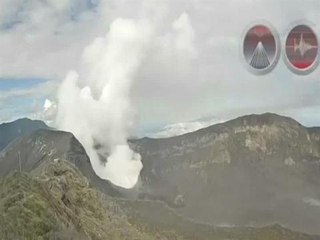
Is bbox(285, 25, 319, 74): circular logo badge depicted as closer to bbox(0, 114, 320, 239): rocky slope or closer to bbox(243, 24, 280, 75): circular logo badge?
bbox(243, 24, 280, 75): circular logo badge

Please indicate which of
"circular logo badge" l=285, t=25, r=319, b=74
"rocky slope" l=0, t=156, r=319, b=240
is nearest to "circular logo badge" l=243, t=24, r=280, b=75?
"circular logo badge" l=285, t=25, r=319, b=74

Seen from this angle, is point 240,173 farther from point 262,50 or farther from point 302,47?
point 262,50

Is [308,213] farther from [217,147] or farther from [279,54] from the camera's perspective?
[279,54]

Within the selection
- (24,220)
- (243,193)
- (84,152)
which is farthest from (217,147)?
(24,220)

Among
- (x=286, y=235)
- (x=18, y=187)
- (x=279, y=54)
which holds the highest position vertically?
(x=279, y=54)

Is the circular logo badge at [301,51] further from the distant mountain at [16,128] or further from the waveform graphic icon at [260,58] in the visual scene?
the distant mountain at [16,128]

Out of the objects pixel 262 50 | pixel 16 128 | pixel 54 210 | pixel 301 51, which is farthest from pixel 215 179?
pixel 262 50

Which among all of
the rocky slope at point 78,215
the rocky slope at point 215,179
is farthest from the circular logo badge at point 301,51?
the rocky slope at point 215,179
